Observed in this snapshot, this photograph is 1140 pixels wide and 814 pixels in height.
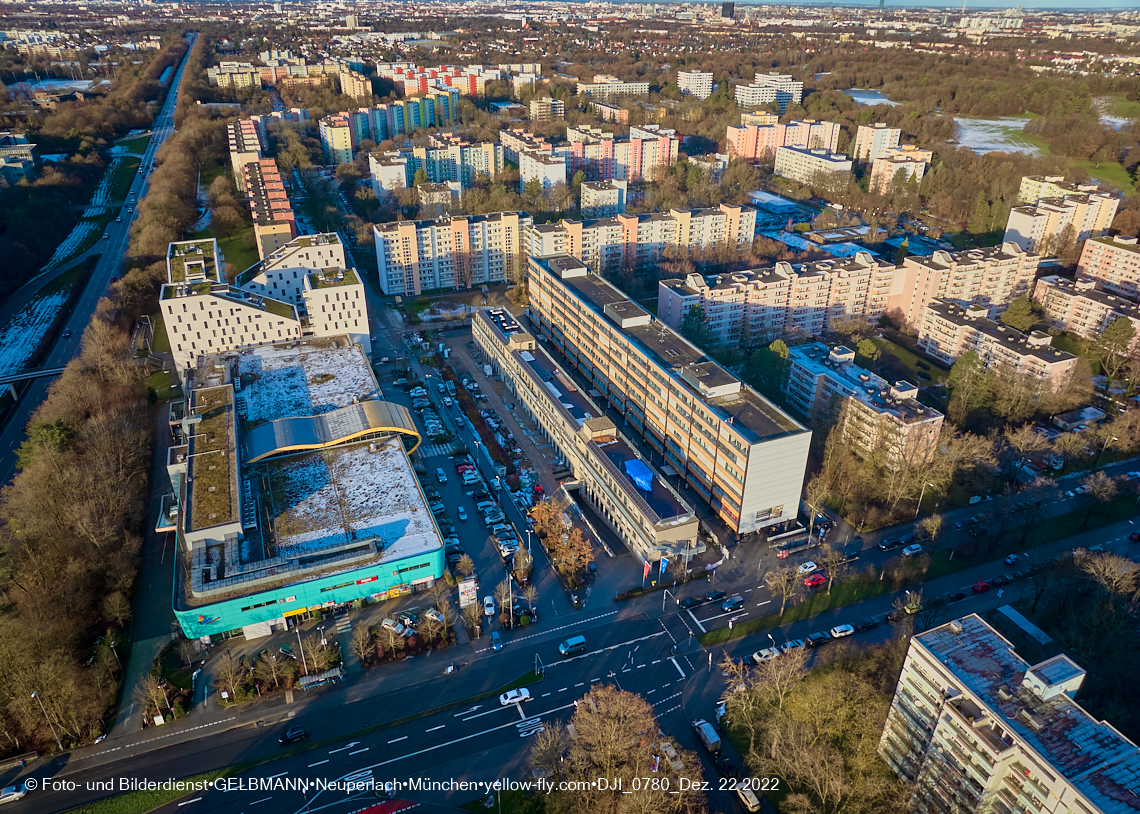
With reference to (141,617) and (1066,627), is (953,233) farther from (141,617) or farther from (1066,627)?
(141,617)

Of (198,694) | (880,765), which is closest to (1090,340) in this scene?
(880,765)

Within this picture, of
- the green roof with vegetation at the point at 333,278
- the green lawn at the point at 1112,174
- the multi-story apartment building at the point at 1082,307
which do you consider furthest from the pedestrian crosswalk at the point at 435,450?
the green lawn at the point at 1112,174

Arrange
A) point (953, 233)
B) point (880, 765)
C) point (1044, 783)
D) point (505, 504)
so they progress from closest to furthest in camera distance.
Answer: point (1044, 783) < point (880, 765) < point (505, 504) < point (953, 233)

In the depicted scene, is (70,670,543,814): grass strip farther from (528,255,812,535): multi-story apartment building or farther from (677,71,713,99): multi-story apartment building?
(677,71,713,99): multi-story apartment building

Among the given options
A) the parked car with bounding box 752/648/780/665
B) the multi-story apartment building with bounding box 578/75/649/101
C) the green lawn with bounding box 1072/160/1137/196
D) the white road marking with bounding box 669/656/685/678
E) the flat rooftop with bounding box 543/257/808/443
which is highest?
the multi-story apartment building with bounding box 578/75/649/101

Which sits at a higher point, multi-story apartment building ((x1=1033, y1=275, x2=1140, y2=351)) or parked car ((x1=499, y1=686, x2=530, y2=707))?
multi-story apartment building ((x1=1033, y1=275, x2=1140, y2=351))

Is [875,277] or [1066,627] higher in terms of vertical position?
[875,277]

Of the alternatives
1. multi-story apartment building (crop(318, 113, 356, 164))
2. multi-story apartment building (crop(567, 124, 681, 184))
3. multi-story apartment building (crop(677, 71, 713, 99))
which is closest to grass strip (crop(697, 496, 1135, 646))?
multi-story apartment building (crop(567, 124, 681, 184))
